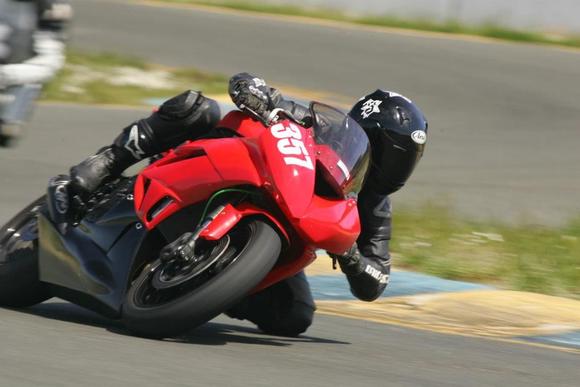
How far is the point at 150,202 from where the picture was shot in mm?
5301

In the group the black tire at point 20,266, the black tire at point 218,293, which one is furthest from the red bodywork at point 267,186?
the black tire at point 20,266

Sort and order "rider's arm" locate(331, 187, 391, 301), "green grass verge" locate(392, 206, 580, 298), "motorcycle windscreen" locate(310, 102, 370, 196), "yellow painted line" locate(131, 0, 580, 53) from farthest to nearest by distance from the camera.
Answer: "yellow painted line" locate(131, 0, 580, 53) < "green grass verge" locate(392, 206, 580, 298) < "rider's arm" locate(331, 187, 391, 301) < "motorcycle windscreen" locate(310, 102, 370, 196)

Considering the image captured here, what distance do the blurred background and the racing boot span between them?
153 cm

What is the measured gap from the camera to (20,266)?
19.3 ft

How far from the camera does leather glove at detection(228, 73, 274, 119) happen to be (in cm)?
533

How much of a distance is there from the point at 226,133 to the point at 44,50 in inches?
186

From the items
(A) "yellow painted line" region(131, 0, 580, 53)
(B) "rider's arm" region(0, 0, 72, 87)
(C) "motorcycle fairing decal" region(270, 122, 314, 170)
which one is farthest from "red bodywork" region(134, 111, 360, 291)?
(A) "yellow painted line" region(131, 0, 580, 53)

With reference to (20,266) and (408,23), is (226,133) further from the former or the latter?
(408,23)

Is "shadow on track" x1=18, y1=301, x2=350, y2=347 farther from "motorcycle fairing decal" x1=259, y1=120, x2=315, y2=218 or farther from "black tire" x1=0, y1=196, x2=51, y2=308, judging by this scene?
"motorcycle fairing decal" x1=259, y1=120, x2=315, y2=218

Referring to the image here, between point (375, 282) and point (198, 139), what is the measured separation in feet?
3.30

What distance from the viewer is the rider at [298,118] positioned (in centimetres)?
556

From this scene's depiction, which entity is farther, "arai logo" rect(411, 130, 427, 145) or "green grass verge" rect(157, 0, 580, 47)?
"green grass verge" rect(157, 0, 580, 47)

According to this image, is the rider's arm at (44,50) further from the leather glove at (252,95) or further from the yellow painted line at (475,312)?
the leather glove at (252,95)

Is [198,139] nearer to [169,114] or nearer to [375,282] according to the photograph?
[169,114]
